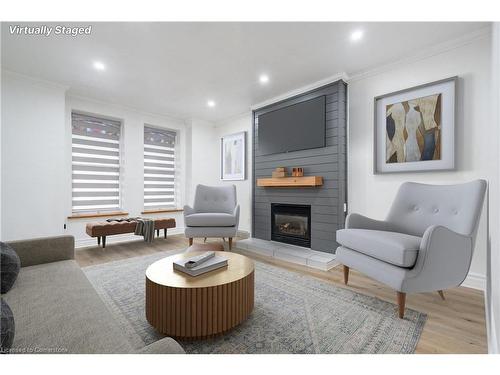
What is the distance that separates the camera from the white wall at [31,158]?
9.67 ft

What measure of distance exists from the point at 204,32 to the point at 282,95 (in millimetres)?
1721

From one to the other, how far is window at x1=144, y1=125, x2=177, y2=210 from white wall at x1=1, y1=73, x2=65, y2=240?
55.7 inches

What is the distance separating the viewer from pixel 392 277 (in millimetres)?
1614

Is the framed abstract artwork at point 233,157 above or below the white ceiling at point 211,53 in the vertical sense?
below

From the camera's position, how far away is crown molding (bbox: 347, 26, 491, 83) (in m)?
2.15

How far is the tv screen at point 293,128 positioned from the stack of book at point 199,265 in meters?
2.25

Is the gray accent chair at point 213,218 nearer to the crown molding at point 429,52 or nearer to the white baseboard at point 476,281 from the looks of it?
the crown molding at point 429,52

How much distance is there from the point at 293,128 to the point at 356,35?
142cm

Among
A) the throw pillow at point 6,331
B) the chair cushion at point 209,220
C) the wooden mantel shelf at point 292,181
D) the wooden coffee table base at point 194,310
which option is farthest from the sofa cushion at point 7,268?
the wooden mantel shelf at point 292,181

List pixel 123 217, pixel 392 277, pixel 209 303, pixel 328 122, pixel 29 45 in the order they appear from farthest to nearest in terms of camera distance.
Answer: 1. pixel 123 217
2. pixel 328 122
3. pixel 29 45
4. pixel 392 277
5. pixel 209 303

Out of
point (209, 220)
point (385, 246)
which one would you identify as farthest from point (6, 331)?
point (209, 220)
